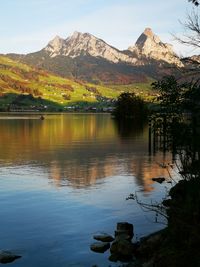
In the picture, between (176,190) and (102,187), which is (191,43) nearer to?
(176,190)

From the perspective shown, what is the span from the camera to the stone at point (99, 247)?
28.0 meters

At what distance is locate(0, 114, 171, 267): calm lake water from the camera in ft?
94.1

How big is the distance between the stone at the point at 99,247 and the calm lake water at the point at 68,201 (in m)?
0.41

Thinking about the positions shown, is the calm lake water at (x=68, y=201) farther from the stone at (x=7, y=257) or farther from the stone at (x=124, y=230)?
the stone at (x=124, y=230)

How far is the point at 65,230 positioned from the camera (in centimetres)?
3275

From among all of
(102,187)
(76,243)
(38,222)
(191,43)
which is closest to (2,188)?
(102,187)

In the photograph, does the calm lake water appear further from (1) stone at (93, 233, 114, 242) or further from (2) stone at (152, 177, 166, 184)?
(2) stone at (152, 177, 166, 184)

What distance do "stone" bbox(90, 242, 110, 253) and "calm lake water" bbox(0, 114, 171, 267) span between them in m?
0.41

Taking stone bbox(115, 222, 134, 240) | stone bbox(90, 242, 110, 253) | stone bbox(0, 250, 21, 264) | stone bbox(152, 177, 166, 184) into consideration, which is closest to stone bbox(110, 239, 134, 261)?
stone bbox(90, 242, 110, 253)

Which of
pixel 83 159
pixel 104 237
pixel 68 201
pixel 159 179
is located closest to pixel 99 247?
pixel 104 237

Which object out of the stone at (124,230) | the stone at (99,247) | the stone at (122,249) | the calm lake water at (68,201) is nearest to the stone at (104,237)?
the stone at (124,230)

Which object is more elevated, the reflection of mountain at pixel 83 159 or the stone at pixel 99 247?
the reflection of mountain at pixel 83 159

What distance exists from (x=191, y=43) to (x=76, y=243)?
52.1 ft

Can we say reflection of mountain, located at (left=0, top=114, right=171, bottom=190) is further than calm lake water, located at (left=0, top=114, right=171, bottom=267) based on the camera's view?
Yes
